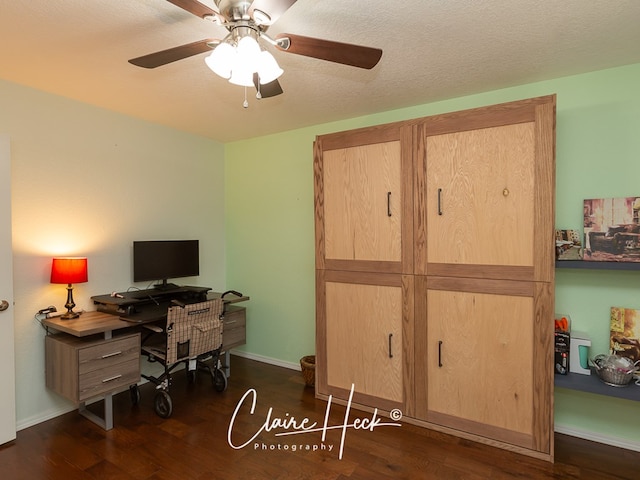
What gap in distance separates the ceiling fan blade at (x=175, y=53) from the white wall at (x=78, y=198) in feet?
5.35

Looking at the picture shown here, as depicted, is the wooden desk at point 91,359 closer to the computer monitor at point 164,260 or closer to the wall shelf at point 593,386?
the computer monitor at point 164,260

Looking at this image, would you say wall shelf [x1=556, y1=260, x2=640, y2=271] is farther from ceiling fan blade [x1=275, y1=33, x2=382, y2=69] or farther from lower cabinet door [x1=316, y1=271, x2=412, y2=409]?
ceiling fan blade [x1=275, y1=33, x2=382, y2=69]

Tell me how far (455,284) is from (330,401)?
55.2 inches

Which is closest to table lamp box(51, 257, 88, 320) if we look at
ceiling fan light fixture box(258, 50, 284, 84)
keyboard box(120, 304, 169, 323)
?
keyboard box(120, 304, 169, 323)

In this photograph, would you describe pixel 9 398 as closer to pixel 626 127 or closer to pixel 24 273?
pixel 24 273

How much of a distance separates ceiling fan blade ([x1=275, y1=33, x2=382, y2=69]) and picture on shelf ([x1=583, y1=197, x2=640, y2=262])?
6.05ft

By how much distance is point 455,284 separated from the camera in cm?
248

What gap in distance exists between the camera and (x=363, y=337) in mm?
2830

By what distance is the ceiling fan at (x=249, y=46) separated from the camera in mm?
1373

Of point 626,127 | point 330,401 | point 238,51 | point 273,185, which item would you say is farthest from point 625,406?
point 273,185

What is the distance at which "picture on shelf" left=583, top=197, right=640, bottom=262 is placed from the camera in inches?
88.7

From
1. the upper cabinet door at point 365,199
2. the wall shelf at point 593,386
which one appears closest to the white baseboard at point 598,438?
the wall shelf at point 593,386

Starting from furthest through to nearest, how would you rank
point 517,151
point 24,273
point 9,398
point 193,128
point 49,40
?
point 193,128, point 24,273, point 9,398, point 517,151, point 49,40

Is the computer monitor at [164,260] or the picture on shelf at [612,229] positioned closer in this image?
the picture on shelf at [612,229]
